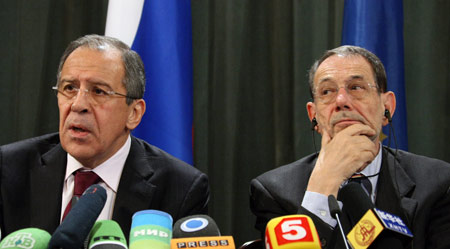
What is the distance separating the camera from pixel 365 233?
1.19 metres

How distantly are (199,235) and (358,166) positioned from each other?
45.1 inches

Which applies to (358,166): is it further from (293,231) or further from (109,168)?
(293,231)

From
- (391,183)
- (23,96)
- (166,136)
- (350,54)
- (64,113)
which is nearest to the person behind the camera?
(64,113)

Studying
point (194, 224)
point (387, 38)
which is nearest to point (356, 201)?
point (194, 224)

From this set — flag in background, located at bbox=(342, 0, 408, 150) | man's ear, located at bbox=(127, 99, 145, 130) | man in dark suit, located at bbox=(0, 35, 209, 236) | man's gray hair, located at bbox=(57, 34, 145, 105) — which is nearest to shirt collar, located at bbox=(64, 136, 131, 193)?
man in dark suit, located at bbox=(0, 35, 209, 236)

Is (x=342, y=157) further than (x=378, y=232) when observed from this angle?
Yes

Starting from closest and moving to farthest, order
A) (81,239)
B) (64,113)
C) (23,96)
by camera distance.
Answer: (81,239) → (64,113) → (23,96)

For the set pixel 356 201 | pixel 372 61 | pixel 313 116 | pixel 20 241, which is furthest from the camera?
pixel 313 116

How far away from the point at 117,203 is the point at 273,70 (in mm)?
1623

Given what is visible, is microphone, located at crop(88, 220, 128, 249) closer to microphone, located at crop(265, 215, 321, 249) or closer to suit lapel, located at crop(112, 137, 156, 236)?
microphone, located at crop(265, 215, 321, 249)

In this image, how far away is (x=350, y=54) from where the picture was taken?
7.70 feet

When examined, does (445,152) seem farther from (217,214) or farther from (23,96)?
(23,96)

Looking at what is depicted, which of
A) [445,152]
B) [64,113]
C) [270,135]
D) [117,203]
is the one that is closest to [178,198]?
[117,203]

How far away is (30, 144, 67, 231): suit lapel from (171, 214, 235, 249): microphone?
→ 0.94 metres
